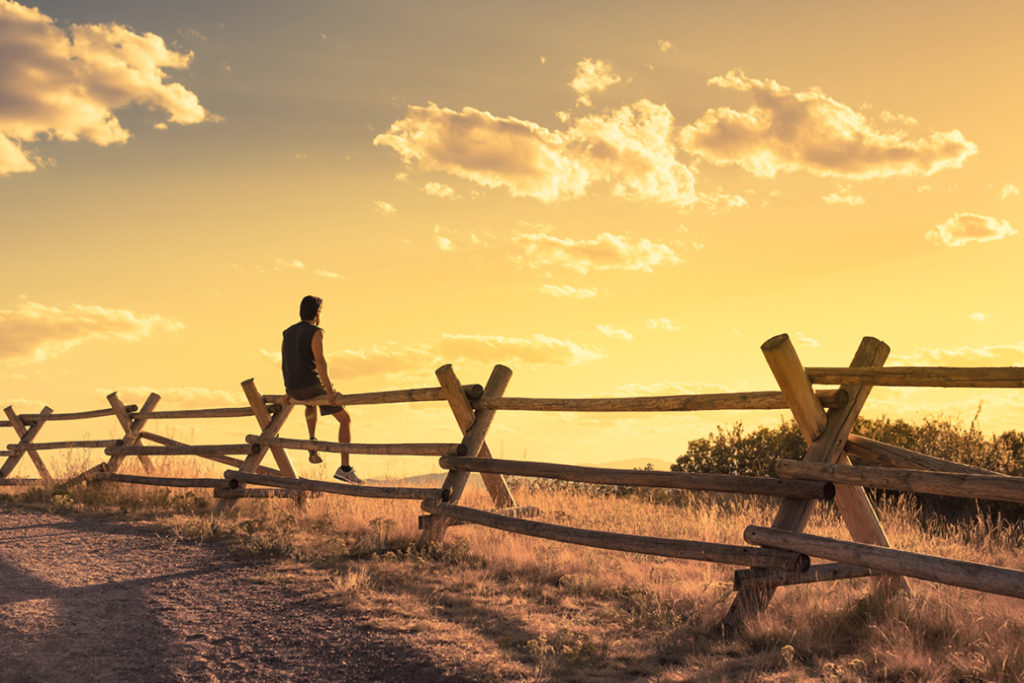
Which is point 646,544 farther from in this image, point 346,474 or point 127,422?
point 127,422

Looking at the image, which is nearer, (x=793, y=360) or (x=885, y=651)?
(x=885, y=651)

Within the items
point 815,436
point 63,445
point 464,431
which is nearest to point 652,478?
point 815,436

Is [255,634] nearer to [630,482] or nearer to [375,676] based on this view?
[375,676]

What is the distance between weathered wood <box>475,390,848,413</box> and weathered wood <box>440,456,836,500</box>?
20.0 inches

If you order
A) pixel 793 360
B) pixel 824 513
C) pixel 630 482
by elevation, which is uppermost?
pixel 793 360

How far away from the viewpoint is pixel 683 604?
5.80 m

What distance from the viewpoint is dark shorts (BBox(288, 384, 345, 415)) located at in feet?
31.7

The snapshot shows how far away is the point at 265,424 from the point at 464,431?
12.1 ft

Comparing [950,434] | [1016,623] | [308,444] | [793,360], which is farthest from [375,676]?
[950,434]

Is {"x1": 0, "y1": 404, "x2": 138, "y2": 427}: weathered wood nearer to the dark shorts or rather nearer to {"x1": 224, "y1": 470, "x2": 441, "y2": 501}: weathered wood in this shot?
{"x1": 224, "y1": 470, "x2": 441, "y2": 501}: weathered wood

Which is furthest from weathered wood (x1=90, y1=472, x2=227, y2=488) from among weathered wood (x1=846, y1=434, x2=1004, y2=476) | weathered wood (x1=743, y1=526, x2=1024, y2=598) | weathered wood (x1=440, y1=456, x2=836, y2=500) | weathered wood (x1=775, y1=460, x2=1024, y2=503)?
weathered wood (x1=846, y1=434, x2=1004, y2=476)

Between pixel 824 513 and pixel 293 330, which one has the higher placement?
pixel 293 330

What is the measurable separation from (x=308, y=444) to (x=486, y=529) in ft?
9.03

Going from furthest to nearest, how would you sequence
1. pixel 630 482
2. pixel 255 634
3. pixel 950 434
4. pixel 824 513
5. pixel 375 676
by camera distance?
pixel 950 434
pixel 824 513
pixel 630 482
pixel 255 634
pixel 375 676
